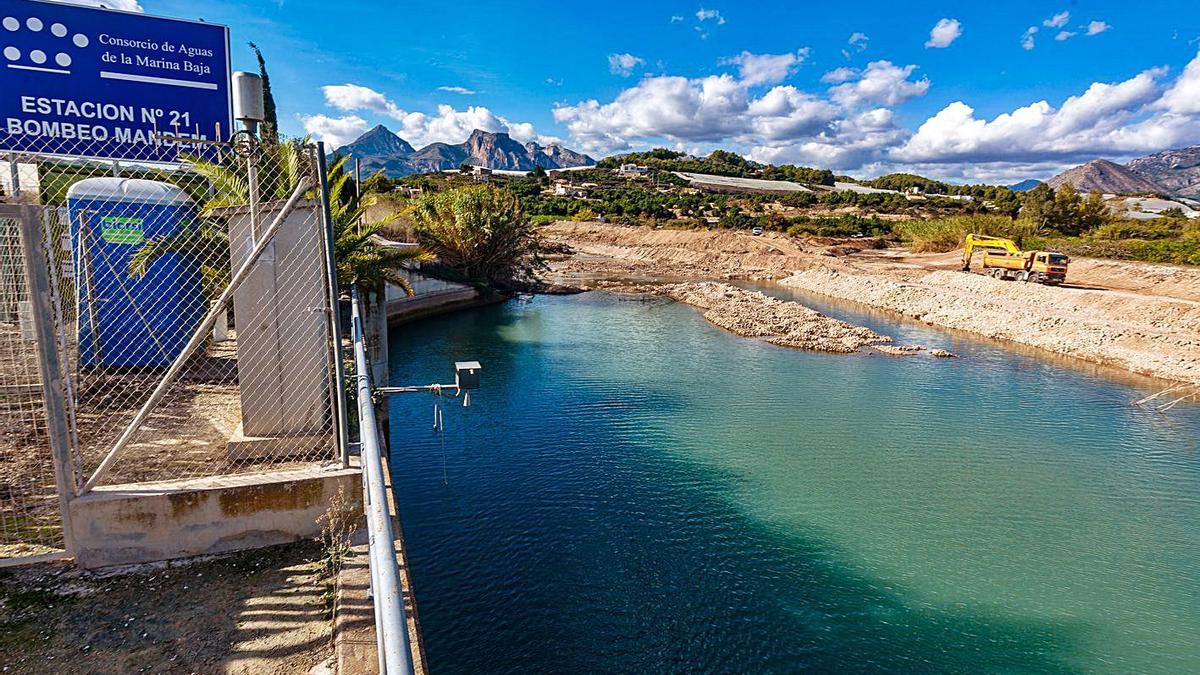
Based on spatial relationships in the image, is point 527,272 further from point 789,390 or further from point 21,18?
point 21,18

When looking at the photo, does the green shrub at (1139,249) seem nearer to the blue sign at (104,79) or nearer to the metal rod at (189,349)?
the metal rod at (189,349)

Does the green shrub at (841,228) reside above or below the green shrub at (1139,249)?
above

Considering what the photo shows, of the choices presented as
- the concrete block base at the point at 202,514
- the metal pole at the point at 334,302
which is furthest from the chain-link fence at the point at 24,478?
the metal pole at the point at 334,302

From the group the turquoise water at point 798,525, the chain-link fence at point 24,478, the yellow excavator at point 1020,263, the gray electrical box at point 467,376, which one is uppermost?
the yellow excavator at point 1020,263

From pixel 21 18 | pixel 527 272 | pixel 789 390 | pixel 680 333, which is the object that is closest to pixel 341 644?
pixel 21 18

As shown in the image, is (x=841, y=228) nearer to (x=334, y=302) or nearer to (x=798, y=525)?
(x=798, y=525)

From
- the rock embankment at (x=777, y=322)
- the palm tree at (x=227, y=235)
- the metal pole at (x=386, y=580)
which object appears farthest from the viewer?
the rock embankment at (x=777, y=322)
